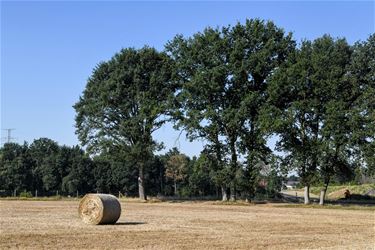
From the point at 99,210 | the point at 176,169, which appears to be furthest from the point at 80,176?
the point at 99,210

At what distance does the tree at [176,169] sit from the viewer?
308ft

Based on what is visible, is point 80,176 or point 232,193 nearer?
point 232,193

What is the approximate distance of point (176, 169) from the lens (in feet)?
312

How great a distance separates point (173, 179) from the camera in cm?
9756

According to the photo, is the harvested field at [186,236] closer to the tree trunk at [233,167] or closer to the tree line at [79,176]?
the tree trunk at [233,167]

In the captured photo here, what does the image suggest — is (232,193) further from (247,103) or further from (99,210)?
(99,210)

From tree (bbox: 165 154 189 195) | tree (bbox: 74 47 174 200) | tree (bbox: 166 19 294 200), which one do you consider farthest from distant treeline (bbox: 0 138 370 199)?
tree (bbox: 166 19 294 200)

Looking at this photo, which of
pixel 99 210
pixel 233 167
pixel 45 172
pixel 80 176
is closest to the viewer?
pixel 99 210

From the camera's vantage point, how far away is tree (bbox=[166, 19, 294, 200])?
51906mm

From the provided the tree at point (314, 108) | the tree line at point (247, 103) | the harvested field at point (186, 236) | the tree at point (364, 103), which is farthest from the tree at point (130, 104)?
the harvested field at point (186, 236)

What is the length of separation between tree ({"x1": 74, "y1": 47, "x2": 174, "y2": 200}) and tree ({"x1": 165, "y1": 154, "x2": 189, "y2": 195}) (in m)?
32.9

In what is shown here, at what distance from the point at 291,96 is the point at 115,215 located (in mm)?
31402

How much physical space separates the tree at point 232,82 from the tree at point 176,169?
3892 centimetres

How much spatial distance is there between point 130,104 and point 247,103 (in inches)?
553
